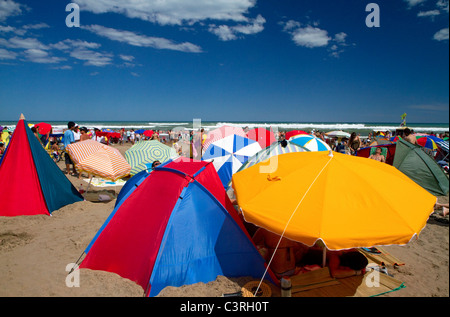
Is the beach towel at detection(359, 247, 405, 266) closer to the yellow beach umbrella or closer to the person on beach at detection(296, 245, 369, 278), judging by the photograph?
the person on beach at detection(296, 245, 369, 278)

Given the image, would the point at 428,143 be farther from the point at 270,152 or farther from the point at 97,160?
the point at 97,160

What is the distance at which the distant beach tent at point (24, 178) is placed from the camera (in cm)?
550

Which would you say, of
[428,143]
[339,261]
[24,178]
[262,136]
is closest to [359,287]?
[339,261]

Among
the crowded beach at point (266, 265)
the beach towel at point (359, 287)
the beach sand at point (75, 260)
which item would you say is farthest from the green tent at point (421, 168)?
the beach towel at point (359, 287)

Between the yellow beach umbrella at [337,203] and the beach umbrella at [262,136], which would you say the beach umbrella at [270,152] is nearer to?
the yellow beach umbrella at [337,203]

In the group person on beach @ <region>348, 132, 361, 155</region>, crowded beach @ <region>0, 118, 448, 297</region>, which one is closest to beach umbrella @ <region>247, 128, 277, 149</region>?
person on beach @ <region>348, 132, 361, 155</region>

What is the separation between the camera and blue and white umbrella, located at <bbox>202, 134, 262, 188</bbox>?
8.18 meters

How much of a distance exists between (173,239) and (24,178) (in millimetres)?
4468

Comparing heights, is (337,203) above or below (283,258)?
above

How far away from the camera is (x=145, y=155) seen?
25.6 ft

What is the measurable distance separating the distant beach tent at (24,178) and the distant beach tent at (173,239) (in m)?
2.94

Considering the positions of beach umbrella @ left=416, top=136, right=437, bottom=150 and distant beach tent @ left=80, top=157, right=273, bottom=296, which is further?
beach umbrella @ left=416, top=136, right=437, bottom=150

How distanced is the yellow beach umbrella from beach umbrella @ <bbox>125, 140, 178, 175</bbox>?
4.83 metres
